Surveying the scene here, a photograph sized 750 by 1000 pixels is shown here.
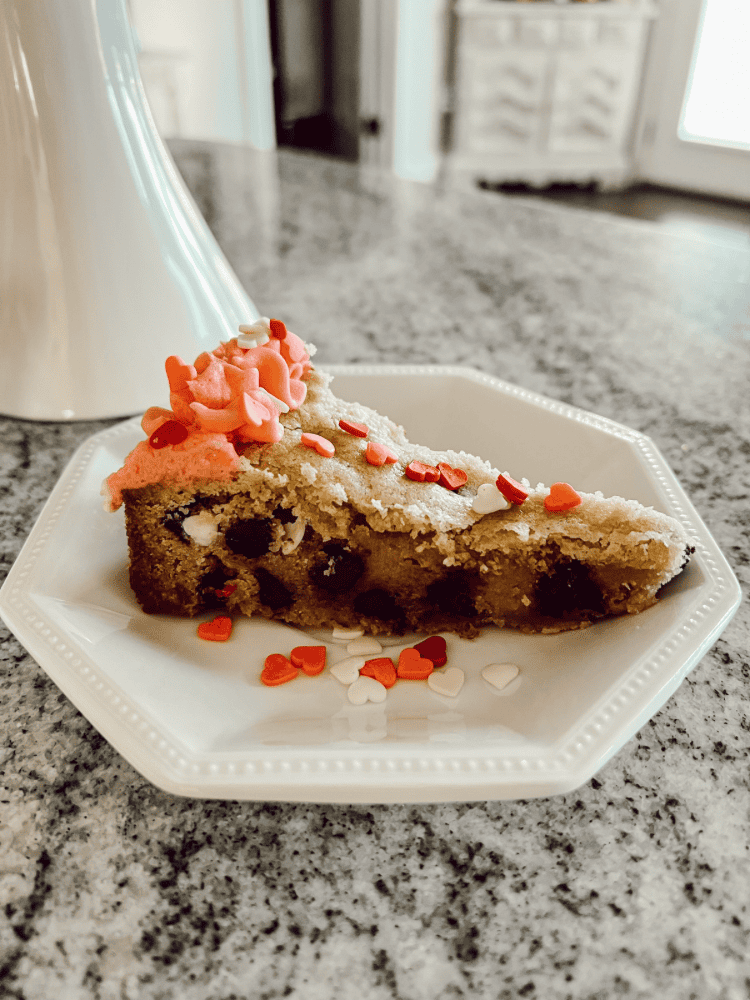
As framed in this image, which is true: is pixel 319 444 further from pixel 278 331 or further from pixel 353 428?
pixel 278 331

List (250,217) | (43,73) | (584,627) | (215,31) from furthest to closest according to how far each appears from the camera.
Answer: (215,31)
(250,217)
(43,73)
(584,627)

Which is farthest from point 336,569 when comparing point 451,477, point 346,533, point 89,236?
point 89,236

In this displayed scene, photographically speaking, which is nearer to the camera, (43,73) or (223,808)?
(223,808)

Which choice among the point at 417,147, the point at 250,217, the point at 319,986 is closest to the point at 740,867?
the point at 319,986

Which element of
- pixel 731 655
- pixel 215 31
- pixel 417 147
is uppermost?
pixel 215 31

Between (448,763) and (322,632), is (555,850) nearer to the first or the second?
(448,763)

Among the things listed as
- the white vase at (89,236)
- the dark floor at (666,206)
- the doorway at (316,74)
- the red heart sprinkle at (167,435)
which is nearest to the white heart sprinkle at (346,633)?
the red heart sprinkle at (167,435)

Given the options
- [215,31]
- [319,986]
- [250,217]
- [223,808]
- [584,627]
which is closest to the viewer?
[319,986]
